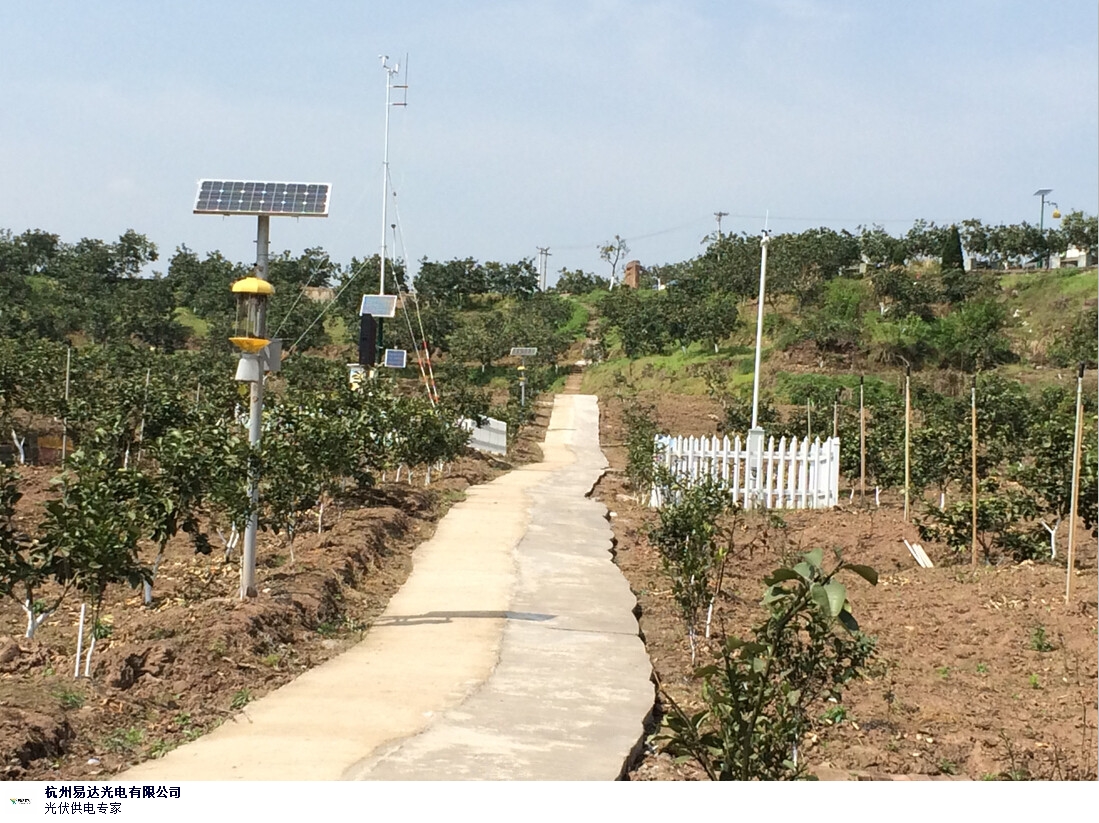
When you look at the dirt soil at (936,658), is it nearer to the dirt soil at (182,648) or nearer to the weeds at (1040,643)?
the weeds at (1040,643)

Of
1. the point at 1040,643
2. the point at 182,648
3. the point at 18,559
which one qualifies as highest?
the point at 18,559

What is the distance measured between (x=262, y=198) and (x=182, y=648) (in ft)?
12.5

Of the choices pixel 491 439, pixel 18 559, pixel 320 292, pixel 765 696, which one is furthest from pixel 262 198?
pixel 320 292

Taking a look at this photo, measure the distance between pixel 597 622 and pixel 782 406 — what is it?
26875 mm

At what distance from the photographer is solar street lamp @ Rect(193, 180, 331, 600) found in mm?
9500

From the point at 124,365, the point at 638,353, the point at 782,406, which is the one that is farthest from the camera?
the point at 638,353

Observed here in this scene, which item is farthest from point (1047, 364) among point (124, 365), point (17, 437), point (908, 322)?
point (17, 437)

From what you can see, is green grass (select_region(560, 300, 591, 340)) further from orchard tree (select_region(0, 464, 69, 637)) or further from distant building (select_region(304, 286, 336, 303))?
orchard tree (select_region(0, 464, 69, 637))

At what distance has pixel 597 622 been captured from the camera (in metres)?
10.2

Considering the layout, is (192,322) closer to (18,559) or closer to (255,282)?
(255,282)

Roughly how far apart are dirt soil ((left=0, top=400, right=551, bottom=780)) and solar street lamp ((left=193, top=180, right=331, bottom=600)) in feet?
2.75

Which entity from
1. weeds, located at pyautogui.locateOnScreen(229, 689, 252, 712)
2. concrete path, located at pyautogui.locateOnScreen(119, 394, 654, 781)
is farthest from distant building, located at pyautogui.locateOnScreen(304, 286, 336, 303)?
weeds, located at pyautogui.locateOnScreen(229, 689, 252, 712)

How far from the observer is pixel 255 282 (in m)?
9.40
